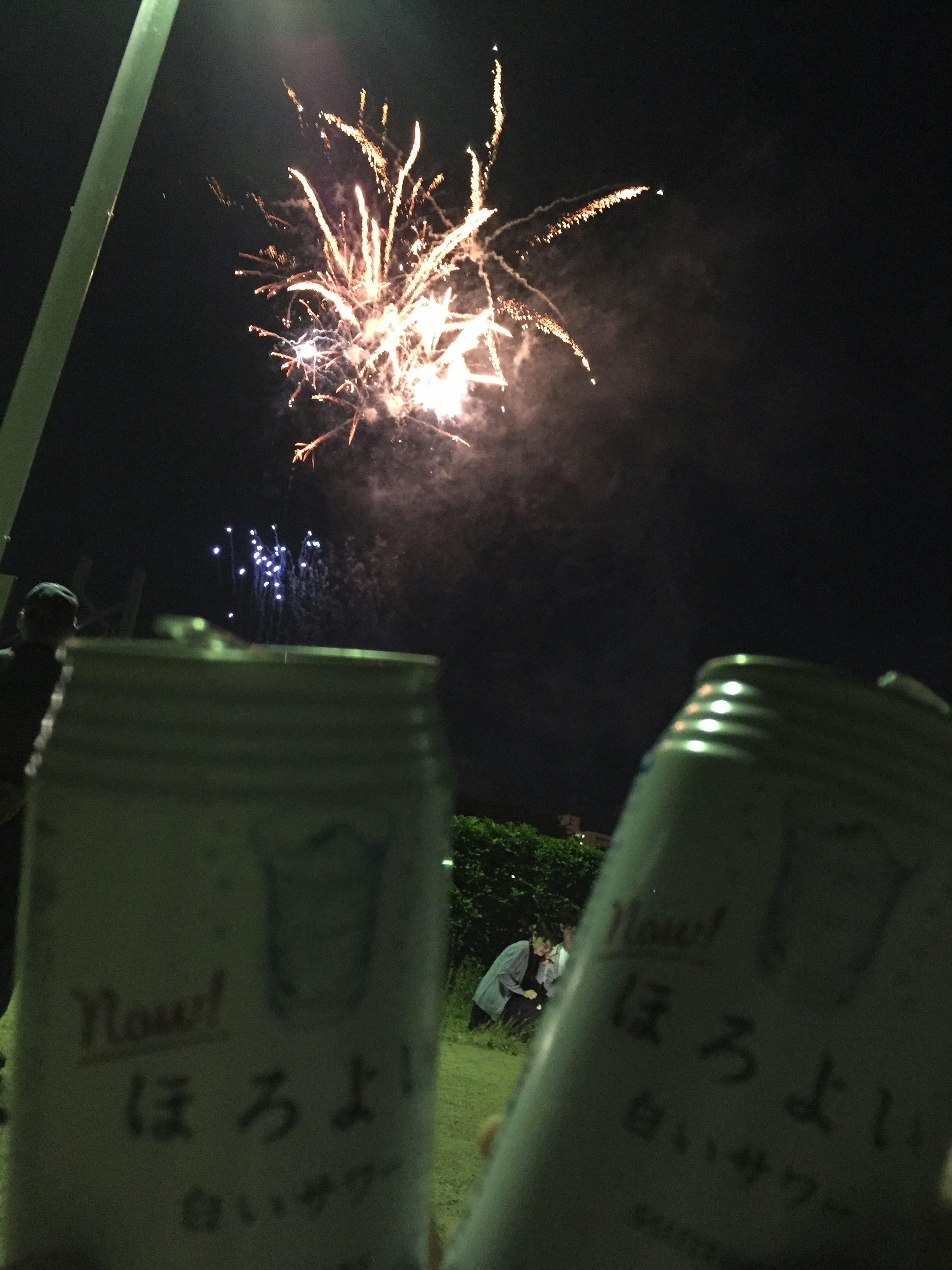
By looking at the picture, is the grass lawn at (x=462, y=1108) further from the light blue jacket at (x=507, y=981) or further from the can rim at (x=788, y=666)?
the can rim at (x=788, y=666)

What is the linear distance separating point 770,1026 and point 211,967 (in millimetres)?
372

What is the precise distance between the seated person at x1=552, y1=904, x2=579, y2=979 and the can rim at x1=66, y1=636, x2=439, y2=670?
5.51 meters

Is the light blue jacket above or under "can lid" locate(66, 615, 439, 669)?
under

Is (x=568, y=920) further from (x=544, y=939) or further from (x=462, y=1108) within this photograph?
(x=462, y=1108)

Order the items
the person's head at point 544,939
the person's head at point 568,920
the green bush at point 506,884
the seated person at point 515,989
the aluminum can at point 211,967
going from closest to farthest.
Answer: the aluminum can at point 211,967, the seated person at point 515,989, the person's head at point 544,939, the person's head at point 568,920, the green bush at point 506,884

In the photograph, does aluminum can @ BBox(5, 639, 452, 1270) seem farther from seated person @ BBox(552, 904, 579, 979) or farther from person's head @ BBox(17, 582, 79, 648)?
seated person @ BBox(552, 904, 579, 979)

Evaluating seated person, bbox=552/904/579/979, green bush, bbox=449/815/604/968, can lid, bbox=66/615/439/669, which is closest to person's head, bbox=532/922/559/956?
seated person, bbox=552/904/579/979

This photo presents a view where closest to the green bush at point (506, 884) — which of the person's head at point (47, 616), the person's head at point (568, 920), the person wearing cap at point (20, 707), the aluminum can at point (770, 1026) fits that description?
the person's head at point (568, 920)

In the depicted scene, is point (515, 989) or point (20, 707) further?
point (515, 989)

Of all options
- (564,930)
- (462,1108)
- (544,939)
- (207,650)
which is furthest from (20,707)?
(564,930)

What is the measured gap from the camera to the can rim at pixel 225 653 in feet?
2.09

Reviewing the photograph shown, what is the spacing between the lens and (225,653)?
645 millimetres

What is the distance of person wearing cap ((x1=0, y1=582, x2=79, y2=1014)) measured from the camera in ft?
8.99

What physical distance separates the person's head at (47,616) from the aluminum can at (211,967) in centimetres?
251
